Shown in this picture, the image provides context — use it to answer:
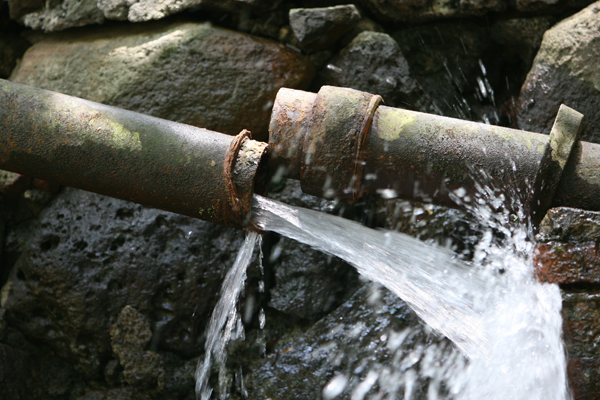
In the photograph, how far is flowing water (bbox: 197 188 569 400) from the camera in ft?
5.62

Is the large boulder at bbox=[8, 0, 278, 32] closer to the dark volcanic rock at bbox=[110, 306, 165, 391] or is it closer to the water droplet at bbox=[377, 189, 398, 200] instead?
the water droplet at bbox=[377, 189, 398, 200]

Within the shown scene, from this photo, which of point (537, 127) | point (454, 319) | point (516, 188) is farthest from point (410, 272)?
point (537, 127)

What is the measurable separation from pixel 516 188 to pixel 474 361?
72cm

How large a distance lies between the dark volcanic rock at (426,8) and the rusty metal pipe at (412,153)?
98 centimetres

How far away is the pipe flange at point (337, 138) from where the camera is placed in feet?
5.11

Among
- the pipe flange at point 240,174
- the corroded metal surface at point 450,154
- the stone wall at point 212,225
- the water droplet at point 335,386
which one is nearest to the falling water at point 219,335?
the stone wall at point 212,225

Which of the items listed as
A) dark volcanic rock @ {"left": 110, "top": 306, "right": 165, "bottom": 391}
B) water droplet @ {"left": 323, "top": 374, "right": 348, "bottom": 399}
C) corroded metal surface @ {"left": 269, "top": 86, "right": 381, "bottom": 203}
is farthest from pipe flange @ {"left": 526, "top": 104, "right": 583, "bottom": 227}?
dark volcanic rock @ {"left": 110, "top": 306, "right": 165, "bottom": 391}

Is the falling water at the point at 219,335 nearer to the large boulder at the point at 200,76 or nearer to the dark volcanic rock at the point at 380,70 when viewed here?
the large boulder at the point at 200,76

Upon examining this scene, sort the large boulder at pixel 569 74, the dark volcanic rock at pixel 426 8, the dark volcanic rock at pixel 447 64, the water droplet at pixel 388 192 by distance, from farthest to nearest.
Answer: the dark volcanic rock at pixel 447 64 < the dark volcanic rock at pixel 426 8 < the large boulder at pixel 569 74 < the water droplet at pixel 388 192

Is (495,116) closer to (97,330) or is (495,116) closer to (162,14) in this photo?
(162,14)

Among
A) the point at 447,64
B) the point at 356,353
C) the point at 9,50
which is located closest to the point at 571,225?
the point at 356,353

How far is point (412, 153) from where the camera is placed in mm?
1605

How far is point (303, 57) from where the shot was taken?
2.58 m

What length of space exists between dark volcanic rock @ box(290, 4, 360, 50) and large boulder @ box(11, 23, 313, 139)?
5.0 inches
